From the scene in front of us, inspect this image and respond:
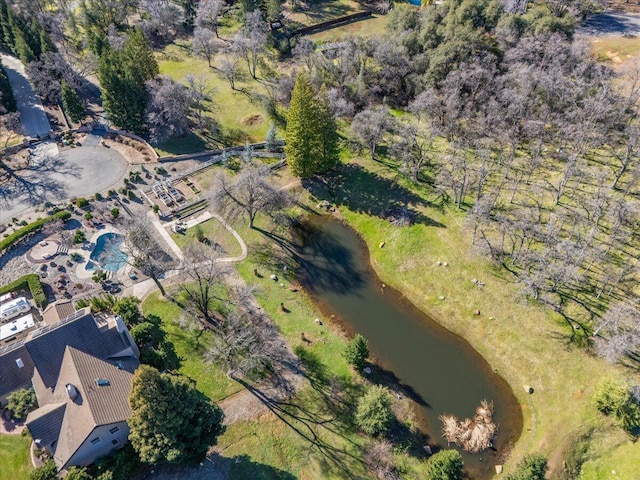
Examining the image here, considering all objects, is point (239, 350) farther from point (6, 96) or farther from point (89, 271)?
point (6, 96)

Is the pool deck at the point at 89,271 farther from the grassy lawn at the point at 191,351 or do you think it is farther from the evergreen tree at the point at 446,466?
the evergreen tree at the point at 446,466

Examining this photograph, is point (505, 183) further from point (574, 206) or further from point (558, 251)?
point (558, 251)

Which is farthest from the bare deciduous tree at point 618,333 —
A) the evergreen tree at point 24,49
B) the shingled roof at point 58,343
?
the evergreen tree at point 24,49

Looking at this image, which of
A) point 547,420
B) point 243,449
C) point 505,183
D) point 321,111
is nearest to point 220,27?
point 321,111

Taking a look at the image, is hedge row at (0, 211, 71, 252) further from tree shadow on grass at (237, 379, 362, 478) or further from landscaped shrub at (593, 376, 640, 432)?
landscaped shrub at (593, 376, 640, 432)

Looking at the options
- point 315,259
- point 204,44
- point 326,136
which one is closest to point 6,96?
point 204,44

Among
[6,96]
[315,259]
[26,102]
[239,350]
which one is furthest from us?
[26,102]
